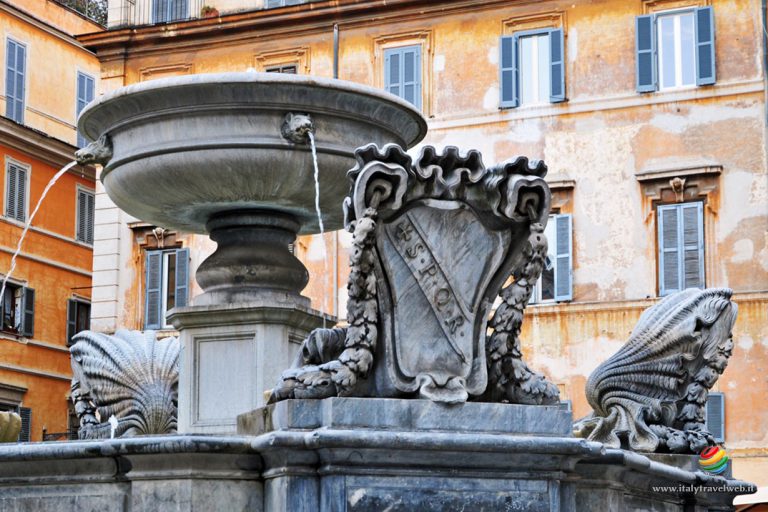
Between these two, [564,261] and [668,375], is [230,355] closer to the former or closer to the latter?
[668,375]

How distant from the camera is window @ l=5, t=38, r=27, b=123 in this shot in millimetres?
34812

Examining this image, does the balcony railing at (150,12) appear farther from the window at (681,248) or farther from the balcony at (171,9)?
the window at (681,248)

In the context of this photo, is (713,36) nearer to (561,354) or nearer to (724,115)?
(724,115)

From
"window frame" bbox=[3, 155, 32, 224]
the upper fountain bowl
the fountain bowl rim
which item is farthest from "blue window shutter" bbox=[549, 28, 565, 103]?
the fountain bowl rim

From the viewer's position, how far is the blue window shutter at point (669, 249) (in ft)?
86.9

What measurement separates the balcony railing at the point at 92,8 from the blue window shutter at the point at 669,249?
18.4m

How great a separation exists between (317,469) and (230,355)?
2568mm

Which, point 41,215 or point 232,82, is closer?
point 232,82

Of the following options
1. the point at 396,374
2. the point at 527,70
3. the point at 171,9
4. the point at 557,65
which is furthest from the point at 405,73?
the point at 396,374

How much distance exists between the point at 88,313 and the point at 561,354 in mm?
13529

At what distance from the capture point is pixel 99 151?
8.58 m

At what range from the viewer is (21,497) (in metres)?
6.57

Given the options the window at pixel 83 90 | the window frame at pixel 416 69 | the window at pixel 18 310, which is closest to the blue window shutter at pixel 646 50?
the window frame at pixel 416 69

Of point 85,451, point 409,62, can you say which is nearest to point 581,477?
point 85,451
